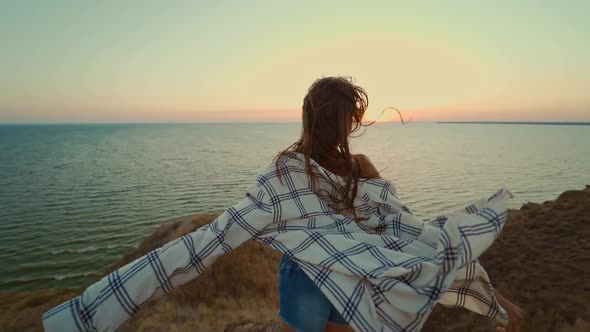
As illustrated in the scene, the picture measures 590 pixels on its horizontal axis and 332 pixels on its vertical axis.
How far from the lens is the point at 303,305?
1.85 m

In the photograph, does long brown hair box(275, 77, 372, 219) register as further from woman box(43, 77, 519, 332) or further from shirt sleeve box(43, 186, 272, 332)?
shirt sleeve box(43, 186, 272, 332)

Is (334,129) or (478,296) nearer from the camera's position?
(478,296)

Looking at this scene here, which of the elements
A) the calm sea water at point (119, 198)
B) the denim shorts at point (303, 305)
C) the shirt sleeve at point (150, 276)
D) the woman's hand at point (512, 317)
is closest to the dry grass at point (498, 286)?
the denim shorts at point (303, 305)

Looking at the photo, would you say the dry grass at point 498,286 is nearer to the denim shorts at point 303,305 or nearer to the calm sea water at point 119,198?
the denim shorts at point 303,305

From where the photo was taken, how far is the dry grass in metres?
5.24

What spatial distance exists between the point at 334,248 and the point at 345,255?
0.24ft

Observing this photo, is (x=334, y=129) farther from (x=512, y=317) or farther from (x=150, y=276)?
(x=512, y=317)

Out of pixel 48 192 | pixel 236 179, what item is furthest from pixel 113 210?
pixel 236 179

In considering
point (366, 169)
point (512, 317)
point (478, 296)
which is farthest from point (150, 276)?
point (512, 317)

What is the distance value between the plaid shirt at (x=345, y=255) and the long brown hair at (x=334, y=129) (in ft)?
0.22

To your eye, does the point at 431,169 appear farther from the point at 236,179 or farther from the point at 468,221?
the point at 468,221

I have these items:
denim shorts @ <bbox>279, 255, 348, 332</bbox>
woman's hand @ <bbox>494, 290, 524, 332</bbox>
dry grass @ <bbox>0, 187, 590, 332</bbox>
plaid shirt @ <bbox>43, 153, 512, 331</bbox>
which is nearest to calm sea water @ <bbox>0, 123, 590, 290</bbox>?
dry grass @ <bbox>0, 187, 590, 332</bbox>

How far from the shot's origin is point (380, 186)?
231 centimetres

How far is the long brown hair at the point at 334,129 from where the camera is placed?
2164 millimetres
